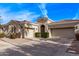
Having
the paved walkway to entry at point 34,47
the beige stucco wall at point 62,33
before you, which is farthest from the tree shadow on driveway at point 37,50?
the beige stucco wall at point 62,33

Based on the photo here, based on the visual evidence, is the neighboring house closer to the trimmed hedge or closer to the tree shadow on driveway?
the trimmed hedge

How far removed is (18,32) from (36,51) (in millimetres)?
1029

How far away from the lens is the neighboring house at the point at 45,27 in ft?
26.7

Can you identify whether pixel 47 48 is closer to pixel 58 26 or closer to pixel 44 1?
pixel 58 26

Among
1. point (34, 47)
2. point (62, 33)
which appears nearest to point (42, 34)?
point (34, 47)

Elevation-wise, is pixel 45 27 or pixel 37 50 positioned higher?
pixel 45 27

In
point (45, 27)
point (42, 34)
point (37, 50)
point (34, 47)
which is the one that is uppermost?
point (45, 27)

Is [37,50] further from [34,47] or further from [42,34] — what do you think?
[42,34]

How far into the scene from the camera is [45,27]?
26.9 feet

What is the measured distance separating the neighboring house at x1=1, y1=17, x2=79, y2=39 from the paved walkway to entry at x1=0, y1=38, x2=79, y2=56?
227mm

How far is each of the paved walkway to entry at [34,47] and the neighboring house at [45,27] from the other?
0.23 m

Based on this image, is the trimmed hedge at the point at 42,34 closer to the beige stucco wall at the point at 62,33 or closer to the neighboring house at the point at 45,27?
the neighboring house at the point at 45,27

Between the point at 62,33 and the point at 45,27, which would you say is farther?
the point at 62,33

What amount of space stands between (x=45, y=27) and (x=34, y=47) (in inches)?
34.8
